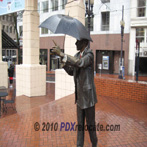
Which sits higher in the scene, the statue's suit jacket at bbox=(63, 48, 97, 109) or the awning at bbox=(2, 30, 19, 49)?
the awning at bbox=(2, 30, 19, 49)

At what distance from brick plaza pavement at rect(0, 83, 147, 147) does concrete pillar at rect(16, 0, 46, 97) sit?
10.8 ft

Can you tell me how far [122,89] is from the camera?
7.99m

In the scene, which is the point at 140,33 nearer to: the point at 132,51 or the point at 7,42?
the point at 132,51

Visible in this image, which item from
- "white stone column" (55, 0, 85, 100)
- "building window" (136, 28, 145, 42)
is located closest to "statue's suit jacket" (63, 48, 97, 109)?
"white stone column" (55, 0, 85, 100)

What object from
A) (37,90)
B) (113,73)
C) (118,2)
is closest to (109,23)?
(118,2)

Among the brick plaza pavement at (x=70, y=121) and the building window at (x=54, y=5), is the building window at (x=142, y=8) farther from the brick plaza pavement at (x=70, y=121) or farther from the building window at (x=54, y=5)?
the brick plaza pavement at (x=70, y=121)

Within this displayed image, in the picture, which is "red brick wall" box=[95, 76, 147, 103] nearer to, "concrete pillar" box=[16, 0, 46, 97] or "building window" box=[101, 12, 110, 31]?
"concrete pillar" box=[16, 0, 46, 97]

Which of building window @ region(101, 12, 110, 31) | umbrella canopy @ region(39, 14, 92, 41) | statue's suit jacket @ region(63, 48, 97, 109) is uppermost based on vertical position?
building window @ region(101, 12, 110, 31)

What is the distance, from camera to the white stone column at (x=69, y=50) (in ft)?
28.1

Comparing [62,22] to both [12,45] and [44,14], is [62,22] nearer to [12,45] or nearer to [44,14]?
[12,45]

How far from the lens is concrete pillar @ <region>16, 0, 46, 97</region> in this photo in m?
11.0

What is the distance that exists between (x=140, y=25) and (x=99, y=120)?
18364 mm

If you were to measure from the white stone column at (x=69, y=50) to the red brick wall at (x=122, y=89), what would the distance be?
136 centimetres

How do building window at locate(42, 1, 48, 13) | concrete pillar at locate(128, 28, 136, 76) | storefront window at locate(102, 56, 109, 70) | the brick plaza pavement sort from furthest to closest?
building window at locate(42, 1, 48, 13) < storefront window at locate(102, 56, 109, 70) < concrete pillar at locate(128, 28, 136, 76) < the brick plaza pavement
